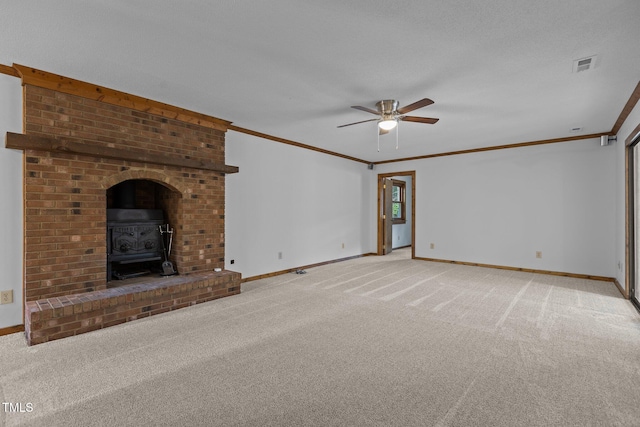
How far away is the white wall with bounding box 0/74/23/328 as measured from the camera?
2643mm

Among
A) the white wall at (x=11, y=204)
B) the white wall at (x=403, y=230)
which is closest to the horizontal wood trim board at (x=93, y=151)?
the white wall at (x=11, y=204)

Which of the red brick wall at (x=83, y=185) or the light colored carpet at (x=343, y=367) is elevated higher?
the red brick wall at (x=83, y=185)

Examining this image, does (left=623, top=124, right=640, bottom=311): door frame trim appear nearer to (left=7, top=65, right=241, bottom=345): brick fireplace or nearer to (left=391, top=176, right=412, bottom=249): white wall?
(left=7, top=65, right=241, bottom=345): brick fireplace

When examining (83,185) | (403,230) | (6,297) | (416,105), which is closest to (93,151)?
(83,185)

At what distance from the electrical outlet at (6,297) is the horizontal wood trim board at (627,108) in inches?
232

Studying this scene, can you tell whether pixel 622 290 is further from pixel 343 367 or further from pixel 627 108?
pixel 343 367

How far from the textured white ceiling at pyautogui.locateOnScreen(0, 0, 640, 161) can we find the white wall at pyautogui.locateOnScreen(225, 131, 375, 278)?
110 centimetres

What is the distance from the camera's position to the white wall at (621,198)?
3.86 meters

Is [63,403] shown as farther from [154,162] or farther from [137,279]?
[154,162]

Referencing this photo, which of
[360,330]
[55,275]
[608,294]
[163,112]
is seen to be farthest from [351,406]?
[608,294]

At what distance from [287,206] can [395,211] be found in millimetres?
4702

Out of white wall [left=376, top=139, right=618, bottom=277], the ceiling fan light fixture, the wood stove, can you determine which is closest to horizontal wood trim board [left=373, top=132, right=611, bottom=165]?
white wall [left=376, top=139, right=618, bottom=277]

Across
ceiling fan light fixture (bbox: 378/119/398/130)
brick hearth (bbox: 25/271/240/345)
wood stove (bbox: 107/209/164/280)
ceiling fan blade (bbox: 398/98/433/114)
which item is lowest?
brick hearth (bbox: 25/271/240/345)

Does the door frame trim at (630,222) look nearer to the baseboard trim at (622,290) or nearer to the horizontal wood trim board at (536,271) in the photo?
the baseboard trim at (622,290)
